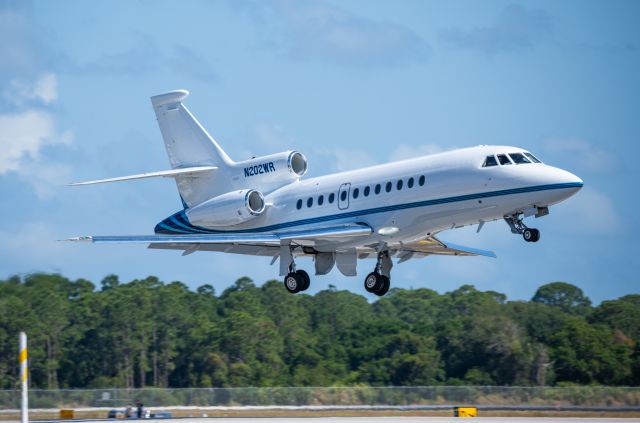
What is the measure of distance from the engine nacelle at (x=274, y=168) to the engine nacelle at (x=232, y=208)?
2.87 feet

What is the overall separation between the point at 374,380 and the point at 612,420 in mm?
29289

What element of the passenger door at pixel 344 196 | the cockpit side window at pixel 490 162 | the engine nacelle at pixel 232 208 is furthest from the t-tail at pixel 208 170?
the cockpit side window at pixel 490 162

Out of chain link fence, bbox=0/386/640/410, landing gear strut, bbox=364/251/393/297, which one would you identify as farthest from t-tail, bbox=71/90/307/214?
chain link fence, bbox=0/386/640/410

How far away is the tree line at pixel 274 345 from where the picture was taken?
6719 cm

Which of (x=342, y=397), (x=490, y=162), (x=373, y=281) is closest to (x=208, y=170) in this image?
(x=373, y=281)

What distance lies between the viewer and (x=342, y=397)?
167 ft

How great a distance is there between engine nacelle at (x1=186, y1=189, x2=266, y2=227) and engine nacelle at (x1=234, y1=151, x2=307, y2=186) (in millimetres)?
875

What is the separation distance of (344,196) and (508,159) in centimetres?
602

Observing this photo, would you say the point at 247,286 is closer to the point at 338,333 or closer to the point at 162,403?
the point at 338,333

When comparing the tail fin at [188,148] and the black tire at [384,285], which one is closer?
the black tire at [384,285]

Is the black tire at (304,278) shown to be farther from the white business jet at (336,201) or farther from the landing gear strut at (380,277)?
the landing gear strut at (380,277)

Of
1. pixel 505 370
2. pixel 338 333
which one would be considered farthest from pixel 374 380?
pixel 338 333

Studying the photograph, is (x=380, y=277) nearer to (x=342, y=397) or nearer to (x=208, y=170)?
(x=208, y=170)

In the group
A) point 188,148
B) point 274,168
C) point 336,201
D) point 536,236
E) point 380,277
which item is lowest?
point 380,277
